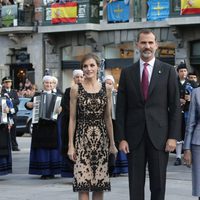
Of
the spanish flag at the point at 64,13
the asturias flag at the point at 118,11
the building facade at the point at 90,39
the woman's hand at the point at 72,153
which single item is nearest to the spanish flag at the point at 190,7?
the building facade at the point at 90,39

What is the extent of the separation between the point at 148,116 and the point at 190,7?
67.6 ft

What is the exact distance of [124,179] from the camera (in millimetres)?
10789

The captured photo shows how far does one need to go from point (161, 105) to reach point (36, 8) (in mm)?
26912

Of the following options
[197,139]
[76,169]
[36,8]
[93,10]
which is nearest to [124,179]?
[76,169]

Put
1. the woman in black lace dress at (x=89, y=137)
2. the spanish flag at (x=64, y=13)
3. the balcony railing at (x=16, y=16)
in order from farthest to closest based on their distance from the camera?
the balcony railing at (x=16, y=16)
the spanish flag at (x=64, y=13)
the woman in black lace dress at (x=89, y=137)

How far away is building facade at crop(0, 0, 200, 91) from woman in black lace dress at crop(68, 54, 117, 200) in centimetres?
1953

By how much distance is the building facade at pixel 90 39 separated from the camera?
27.5m

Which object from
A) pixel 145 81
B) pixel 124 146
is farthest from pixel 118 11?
pixel 124 146

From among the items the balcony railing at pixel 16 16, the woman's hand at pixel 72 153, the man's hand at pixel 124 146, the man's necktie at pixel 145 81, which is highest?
the balcony railing at pixel 16 16

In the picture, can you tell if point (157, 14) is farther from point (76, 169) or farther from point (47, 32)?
point (76, 169)

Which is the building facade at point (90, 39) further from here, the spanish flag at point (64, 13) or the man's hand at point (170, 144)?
the man's hand at point (170, 144)

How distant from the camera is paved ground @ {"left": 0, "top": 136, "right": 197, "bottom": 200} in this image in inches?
354

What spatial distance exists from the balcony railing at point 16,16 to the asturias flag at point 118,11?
190 inches

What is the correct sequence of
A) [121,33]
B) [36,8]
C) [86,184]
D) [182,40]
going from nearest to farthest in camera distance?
[86,184] < [182,40] < [121,33] < [36,8]
